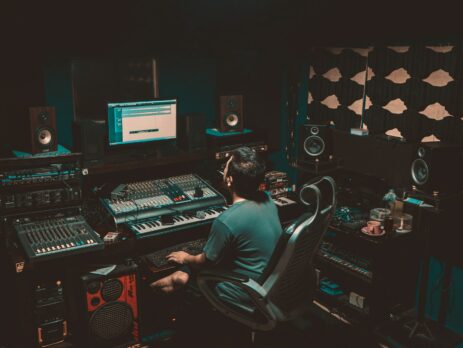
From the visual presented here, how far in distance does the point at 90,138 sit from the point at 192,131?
2.52 ft

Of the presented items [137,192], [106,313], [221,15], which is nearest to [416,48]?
[221,15]

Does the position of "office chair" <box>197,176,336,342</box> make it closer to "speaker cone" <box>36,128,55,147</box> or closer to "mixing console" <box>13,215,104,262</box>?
"mixing console" <box>13,215,104,262</box>

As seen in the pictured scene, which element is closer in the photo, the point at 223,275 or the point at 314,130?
the point at 223,275

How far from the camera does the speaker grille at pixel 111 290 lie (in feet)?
9.63

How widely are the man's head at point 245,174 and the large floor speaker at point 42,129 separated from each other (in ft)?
4.02

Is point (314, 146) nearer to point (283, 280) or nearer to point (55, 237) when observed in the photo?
point (283, 280)

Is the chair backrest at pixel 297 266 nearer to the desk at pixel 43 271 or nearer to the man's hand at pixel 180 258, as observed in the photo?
the man's hand at pixel 180 258

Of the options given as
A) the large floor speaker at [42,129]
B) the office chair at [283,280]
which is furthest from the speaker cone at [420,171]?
the large floor speaker at [42,129]

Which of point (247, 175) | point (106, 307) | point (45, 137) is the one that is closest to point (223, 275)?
point (247, 175)

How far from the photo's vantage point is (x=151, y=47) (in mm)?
3414

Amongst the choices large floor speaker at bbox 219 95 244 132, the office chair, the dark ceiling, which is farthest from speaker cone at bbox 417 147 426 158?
large floor speaker at bbox 219 95 244 132

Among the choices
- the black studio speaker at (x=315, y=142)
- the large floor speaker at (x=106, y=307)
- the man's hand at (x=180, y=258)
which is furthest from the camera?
the black studio speaker at (x=315, y=142)

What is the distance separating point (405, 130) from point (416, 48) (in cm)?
59

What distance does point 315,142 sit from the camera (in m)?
3.86
